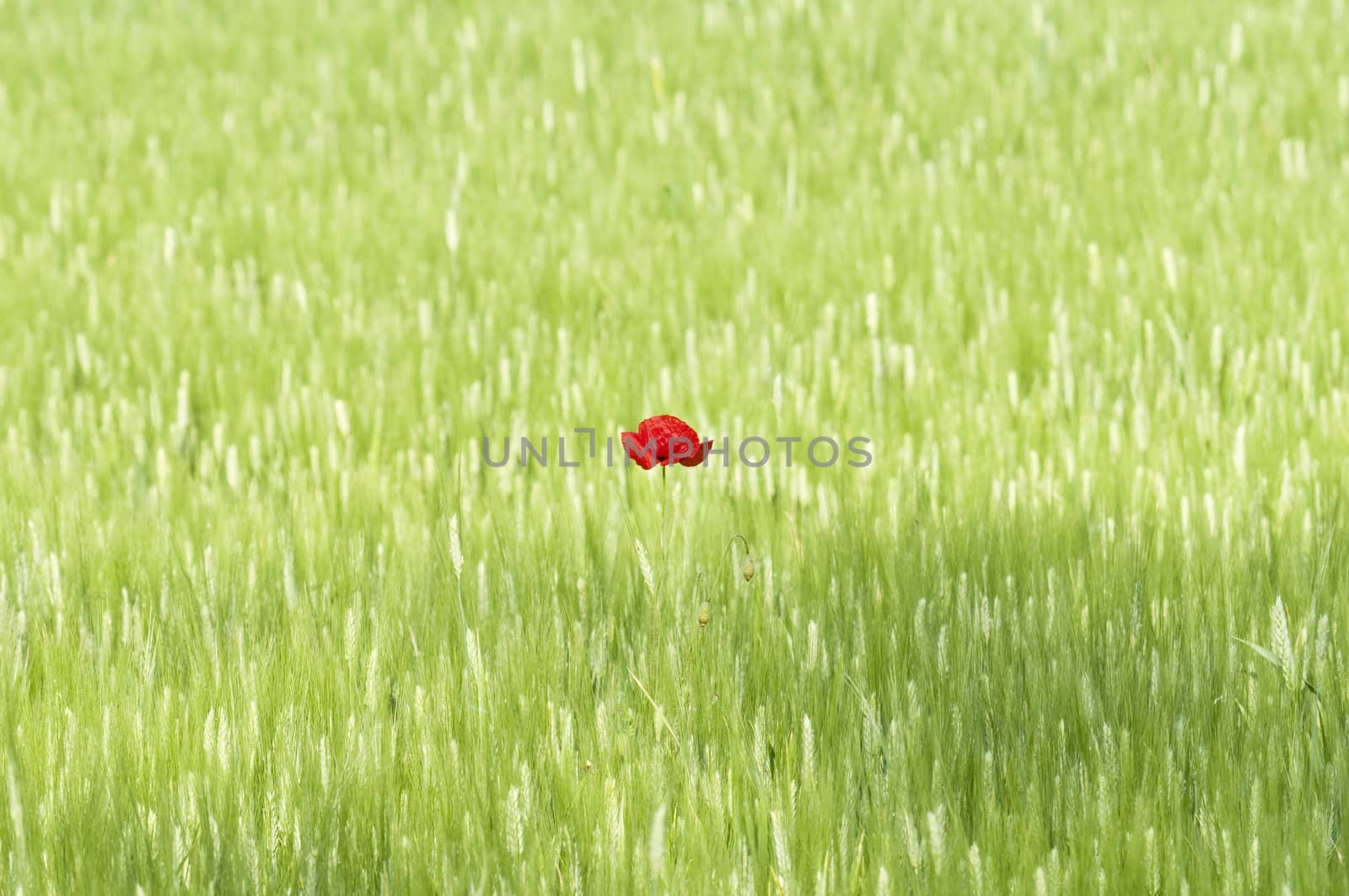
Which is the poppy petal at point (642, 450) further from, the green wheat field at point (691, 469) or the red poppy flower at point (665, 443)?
the green wheat field at point (691, 469)

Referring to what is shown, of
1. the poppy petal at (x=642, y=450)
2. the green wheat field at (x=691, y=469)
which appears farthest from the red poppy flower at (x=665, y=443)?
the green wheat field at (x=691, y=469)

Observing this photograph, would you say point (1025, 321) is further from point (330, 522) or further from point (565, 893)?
point (565, 893)

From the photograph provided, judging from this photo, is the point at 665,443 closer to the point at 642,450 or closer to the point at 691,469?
the point at 642,450

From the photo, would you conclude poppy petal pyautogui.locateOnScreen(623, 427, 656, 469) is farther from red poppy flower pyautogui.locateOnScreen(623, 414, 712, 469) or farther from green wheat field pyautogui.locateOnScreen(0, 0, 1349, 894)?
green wheat field pyautogui.locateOnScreen(0, 0, 1349, 894)

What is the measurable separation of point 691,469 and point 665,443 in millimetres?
867

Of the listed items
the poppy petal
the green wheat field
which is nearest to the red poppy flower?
the poppy petal

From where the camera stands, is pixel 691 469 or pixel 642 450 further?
pixel 691 469

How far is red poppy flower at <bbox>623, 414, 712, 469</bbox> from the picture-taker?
7.82ft

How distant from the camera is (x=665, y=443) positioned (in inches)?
94.0

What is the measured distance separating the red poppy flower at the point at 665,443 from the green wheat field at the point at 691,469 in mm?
254

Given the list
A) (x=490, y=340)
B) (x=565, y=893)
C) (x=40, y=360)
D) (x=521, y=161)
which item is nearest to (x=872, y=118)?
(x=521, y=161)

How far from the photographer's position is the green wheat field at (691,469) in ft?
6.49

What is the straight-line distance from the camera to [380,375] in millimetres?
4031

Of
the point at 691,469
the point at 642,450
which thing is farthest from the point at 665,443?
the point at 691,469
